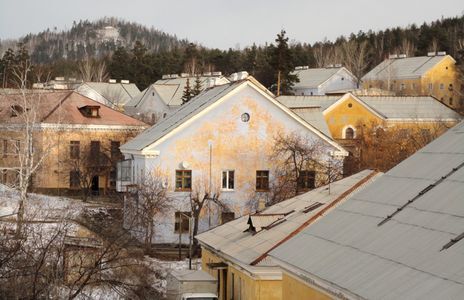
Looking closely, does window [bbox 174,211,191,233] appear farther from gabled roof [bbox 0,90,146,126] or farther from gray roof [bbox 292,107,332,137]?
gabled roof [bbox 0,90,146,126]

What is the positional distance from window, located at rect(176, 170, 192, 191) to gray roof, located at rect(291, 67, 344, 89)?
6498 cm

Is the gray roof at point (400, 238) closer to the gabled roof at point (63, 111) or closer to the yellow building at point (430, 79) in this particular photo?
the gabled roof at point (63, 111)

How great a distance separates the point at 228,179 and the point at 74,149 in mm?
13931

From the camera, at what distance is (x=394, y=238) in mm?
12984

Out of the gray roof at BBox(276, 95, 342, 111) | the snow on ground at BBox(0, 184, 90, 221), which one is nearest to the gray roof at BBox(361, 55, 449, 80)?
the gray roof at BBox(276, 95, 342, 111)

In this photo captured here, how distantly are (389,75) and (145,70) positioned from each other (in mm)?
34941

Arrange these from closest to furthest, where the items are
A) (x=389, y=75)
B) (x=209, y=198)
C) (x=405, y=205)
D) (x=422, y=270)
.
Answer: (x=422, y=270) < (x=405, y=205) < (x=209, y=198) < (x=389, y=75)

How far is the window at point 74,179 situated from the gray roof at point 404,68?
56755mm

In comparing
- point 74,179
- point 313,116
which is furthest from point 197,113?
point 74,179

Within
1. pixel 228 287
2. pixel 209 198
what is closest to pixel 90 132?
pixel 209 198

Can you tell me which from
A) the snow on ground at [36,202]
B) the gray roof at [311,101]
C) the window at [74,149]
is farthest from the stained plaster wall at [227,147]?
the gray roof at [311,101]

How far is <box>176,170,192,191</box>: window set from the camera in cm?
4006

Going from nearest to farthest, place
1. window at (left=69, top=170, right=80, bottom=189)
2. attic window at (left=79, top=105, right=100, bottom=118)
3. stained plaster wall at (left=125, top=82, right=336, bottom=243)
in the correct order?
1. stained plaster wall at (left=125, top=82, right=336, bottom=243)
2. window at (left=69, top=170, right=80, bottom=189)
3. attic window at (left=79, top=105, right=100, bottom=118)

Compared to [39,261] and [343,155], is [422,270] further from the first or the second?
[343,155]
